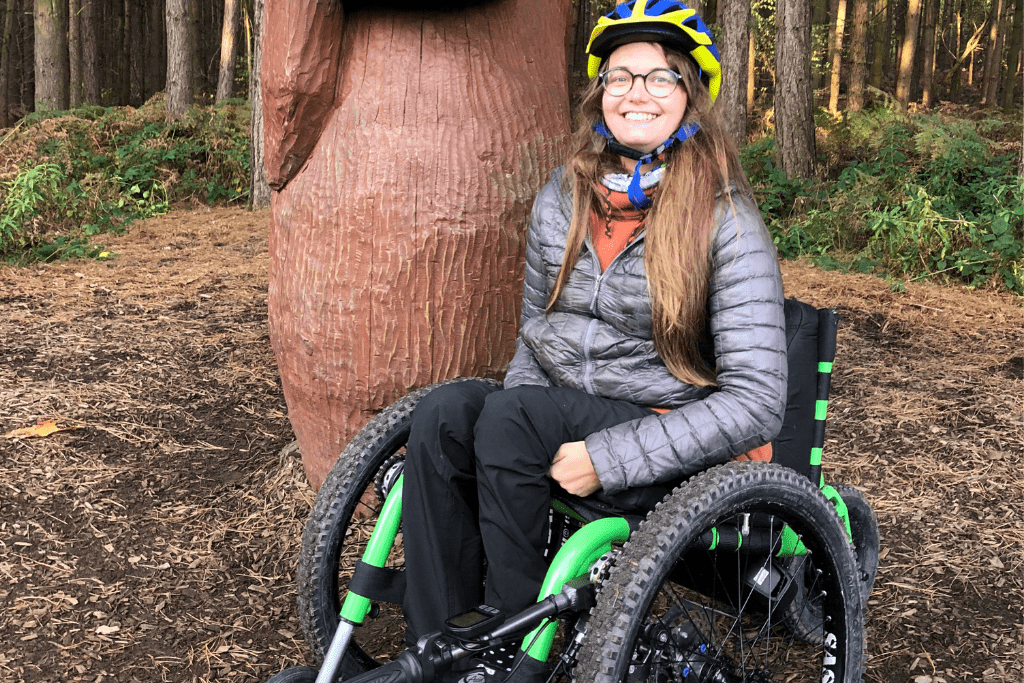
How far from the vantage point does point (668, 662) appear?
A: 1.84m

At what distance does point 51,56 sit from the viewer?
11156 mm

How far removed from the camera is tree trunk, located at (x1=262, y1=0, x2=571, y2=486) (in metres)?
2.63

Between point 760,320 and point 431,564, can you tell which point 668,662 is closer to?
point 431,564

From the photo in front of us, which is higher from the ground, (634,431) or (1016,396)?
(634,431)

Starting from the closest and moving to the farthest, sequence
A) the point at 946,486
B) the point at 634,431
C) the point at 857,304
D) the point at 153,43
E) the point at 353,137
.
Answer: the point at 634,431 < the point at 353,137 < the point at 946,486 < the point at 857,304 < the point at 153,43

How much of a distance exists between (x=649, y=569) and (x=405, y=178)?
144 centimetres

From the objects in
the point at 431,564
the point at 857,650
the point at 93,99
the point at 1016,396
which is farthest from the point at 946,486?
the point at 93,99

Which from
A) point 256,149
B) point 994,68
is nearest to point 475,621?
point 256,149

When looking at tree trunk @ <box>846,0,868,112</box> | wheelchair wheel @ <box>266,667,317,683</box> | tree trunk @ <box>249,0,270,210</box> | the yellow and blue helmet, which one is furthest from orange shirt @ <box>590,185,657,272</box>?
tree trunk @ <box>846,0,868,112</box>

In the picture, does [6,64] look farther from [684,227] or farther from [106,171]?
[684,227]

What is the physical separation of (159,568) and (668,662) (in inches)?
66.0

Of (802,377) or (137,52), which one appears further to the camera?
(137,52)

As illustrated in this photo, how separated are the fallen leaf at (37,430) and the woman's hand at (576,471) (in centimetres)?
257

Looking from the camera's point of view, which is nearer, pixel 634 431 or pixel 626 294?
pixel 634 431
